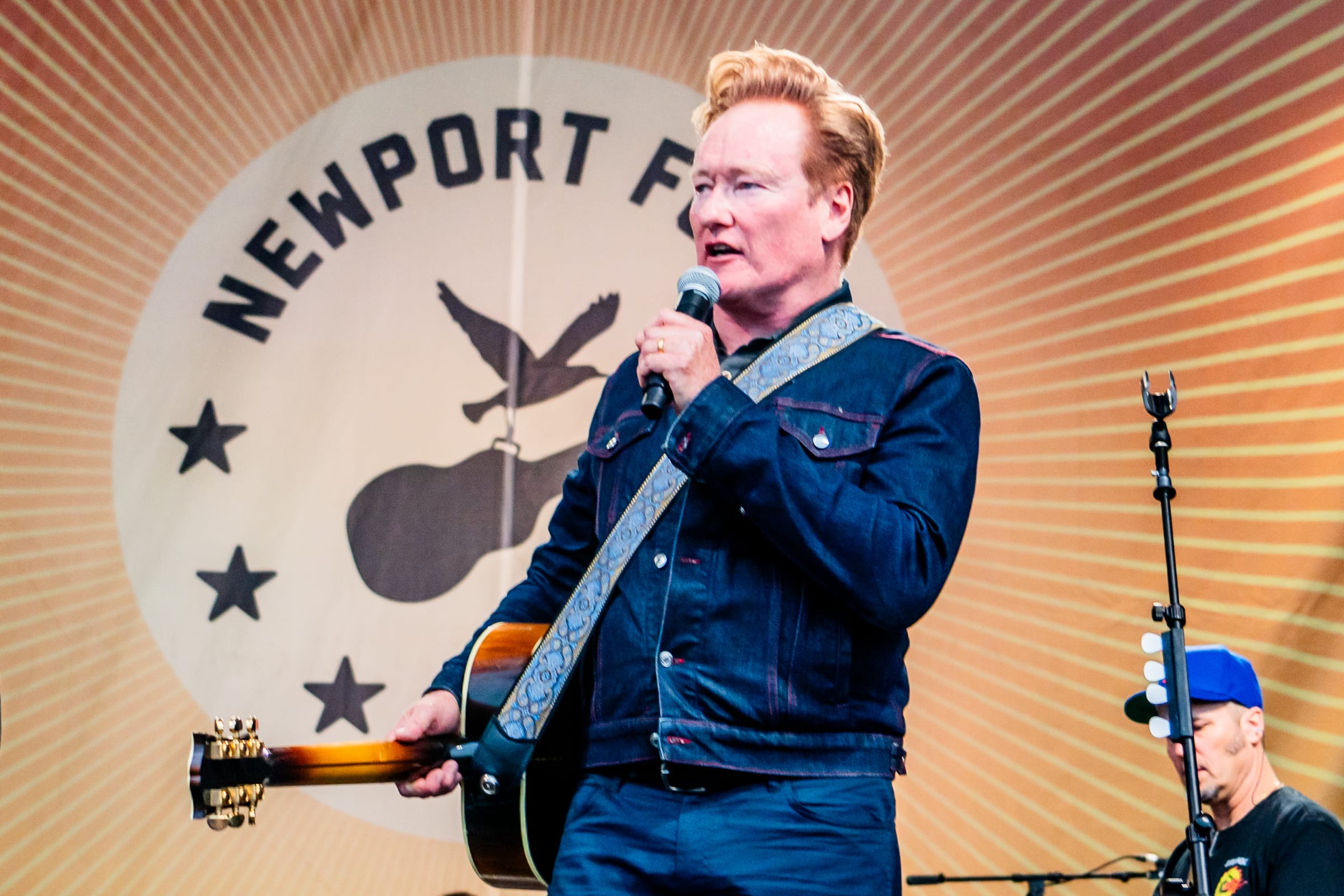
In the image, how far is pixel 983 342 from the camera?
302 cm

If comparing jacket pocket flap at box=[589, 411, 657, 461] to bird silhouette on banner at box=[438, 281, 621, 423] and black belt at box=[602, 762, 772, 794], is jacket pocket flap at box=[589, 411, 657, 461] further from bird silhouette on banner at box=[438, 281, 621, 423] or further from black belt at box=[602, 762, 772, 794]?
bird silhouette on banner at box=[438, 281, 621, 423]

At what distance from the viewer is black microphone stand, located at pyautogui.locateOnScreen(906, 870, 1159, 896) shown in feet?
8.73

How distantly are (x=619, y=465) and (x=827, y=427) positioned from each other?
317mm

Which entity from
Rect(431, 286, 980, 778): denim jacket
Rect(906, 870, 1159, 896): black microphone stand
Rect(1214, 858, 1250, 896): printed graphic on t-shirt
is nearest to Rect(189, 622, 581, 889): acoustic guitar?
Rect(431, 286, 980, 778): denim jacket

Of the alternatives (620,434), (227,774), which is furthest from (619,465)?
(227,774)

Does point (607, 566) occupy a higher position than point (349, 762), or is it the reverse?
point (607, 566)

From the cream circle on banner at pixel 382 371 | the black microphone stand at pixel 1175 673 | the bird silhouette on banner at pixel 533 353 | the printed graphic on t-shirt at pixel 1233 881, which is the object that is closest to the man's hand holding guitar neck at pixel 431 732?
the black microphone stand at pixel 1175 673

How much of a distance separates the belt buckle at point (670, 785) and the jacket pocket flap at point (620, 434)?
0.46 meters

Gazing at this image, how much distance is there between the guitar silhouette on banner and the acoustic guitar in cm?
135

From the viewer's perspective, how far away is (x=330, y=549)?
3.13 meters

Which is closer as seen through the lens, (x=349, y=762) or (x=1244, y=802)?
(x=349, y=762)

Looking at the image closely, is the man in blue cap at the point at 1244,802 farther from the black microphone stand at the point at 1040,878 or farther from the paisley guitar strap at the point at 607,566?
the paisley guitar strap at the point at 607,566

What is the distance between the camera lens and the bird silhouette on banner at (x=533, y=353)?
3.21m

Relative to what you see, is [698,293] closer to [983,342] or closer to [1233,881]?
[983,342]
